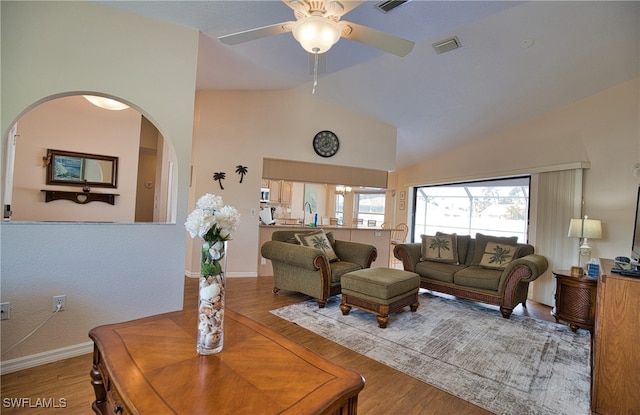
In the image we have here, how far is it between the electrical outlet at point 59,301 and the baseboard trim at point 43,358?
1.02ft

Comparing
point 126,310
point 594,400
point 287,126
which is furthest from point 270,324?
point 287,126

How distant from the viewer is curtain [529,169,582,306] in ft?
13.6

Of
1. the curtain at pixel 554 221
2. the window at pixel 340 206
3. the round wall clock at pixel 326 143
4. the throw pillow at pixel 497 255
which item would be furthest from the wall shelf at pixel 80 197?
the window at pixel 340 206

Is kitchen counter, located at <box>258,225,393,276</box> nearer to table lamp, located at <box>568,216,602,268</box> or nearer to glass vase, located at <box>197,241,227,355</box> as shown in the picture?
table lamp, located at <box>568,216,602,268</box>

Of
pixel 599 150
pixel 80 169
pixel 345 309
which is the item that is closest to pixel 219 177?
pixel 80 169

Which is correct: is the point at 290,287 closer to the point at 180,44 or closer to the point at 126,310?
the point at 126,310

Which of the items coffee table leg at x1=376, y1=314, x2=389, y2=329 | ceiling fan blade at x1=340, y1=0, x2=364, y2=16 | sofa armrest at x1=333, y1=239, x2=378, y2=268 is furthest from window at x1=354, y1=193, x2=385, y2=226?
ceiling fan blade at x1=340, y1=0, x2=364, y2=16

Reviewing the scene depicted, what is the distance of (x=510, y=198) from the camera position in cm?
673

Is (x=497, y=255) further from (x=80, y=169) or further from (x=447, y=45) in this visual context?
(x=80, y=169)

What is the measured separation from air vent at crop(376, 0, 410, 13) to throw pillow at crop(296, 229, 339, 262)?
2.73 meters

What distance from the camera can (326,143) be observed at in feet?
18.1

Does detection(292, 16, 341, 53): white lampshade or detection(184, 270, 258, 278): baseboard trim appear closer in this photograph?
detection(292, 16, 341, 53): white lampshade

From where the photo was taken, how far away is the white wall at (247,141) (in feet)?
15.8

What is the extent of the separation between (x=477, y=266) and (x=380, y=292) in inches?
77.7
